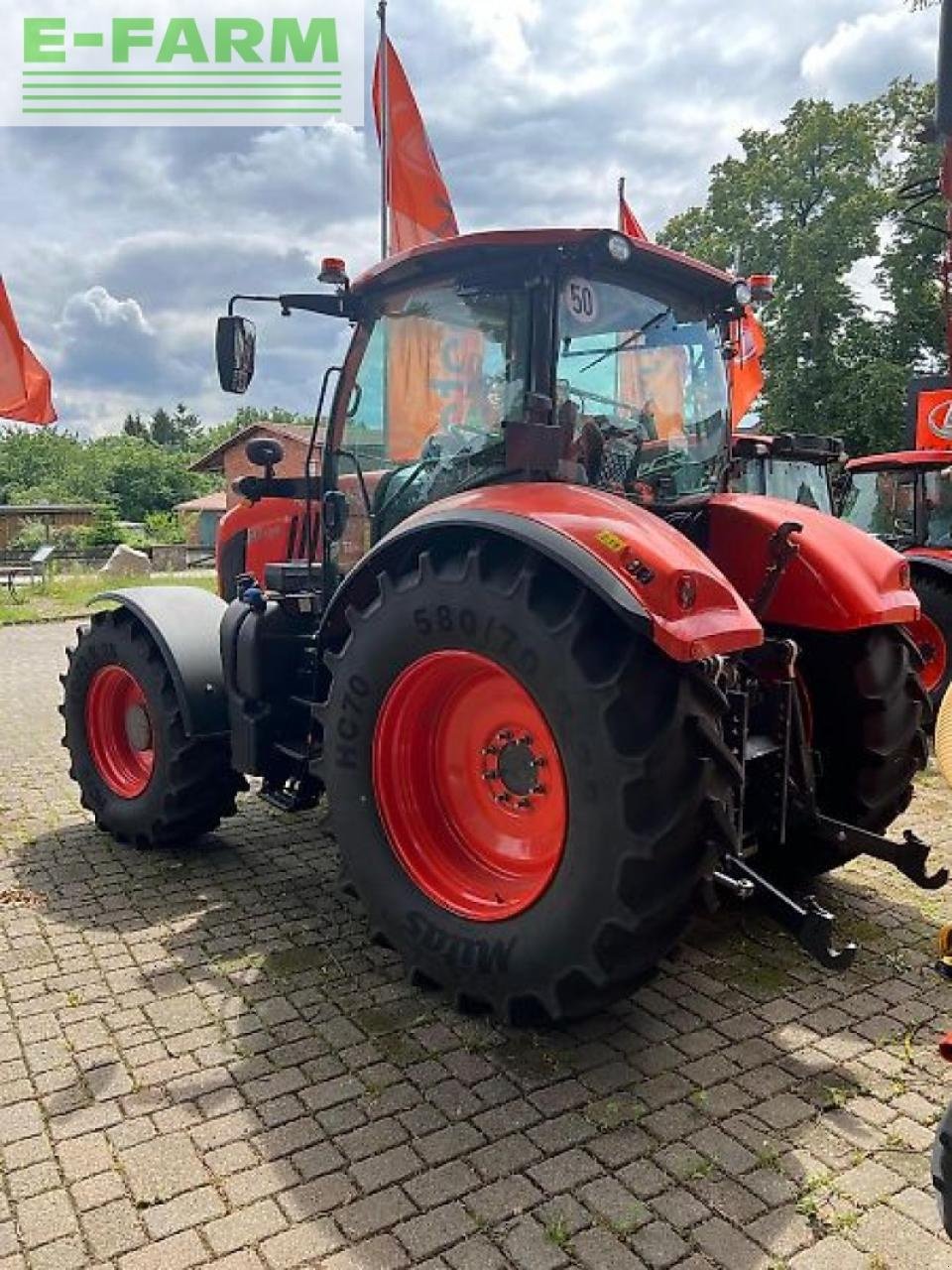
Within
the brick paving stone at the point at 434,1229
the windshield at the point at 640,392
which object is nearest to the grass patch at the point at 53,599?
the windshield at the point at 640,392

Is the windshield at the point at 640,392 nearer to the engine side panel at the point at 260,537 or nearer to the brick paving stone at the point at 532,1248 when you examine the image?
the engine side panel at the point at 260,537

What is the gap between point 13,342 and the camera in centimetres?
794

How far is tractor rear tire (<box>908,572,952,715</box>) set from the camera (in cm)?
702

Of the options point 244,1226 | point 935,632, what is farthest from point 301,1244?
point 935,632

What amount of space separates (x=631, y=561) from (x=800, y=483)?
25.9 ft

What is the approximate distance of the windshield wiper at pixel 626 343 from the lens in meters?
3.37

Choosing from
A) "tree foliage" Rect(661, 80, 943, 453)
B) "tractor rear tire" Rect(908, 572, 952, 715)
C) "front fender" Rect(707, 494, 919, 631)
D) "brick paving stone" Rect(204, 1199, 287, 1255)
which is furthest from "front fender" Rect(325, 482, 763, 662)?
"tree foliage" Rect(661, 80, 943, 453)

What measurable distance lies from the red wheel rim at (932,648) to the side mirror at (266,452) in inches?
189

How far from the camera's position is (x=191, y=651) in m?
4.29

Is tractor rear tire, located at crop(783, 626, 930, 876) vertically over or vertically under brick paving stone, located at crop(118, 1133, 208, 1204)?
over

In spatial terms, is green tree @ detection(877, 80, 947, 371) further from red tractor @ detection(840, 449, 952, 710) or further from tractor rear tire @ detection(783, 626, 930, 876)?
tractor rear tire @ detection(783, 626, 930, 876)

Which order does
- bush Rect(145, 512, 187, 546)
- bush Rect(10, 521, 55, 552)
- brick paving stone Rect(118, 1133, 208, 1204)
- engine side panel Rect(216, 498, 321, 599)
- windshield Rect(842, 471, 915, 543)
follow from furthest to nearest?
bush Rect(145, 512, 187, 546) → bush Rect(10, 521, 55, 552) → windshield Rect(842, 471, 915, 543) → engine side panel Rect(216, 498, 321, 599) → brick paving stone Rect(118, 1133, 208, 1204)

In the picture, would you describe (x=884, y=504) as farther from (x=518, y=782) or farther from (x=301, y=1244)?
(x=301, y=1244)

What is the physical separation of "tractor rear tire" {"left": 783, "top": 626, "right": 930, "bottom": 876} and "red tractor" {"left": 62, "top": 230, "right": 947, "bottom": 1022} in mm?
11
